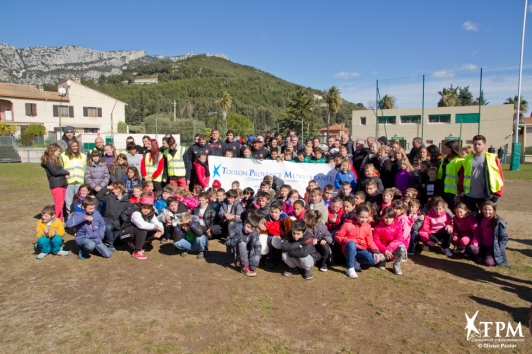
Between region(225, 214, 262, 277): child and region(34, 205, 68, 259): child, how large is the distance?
2.79 m

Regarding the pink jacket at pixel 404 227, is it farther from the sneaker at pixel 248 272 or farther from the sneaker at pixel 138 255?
the sneaker at pixel 138 255

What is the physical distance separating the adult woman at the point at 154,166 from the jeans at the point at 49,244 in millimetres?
2186

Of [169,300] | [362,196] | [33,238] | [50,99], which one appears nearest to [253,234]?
[169,300]

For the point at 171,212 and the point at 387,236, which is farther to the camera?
the point at 171,212

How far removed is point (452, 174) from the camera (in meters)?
6.20

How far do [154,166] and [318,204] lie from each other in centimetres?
364

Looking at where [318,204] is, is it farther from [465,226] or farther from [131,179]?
[131,179]

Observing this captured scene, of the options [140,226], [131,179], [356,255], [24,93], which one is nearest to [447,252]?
[356,255]

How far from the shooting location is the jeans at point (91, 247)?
18.5ft

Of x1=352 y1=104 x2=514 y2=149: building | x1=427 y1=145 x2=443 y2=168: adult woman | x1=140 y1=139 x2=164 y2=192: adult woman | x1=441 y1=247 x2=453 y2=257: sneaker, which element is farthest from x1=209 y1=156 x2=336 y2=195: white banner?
x1=352 y1=104 x2=514 y2=149: building

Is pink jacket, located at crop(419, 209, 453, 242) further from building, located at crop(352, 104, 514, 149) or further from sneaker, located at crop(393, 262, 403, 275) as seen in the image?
building, located at crop(352, 104, 514, 149)

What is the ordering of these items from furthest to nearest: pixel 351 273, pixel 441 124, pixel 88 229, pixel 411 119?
pixel 411 119, pixel 441 124, pixel 88 229, pixel 351 273

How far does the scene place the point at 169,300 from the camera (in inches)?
167

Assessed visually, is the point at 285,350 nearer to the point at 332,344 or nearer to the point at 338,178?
the point at 332,344
